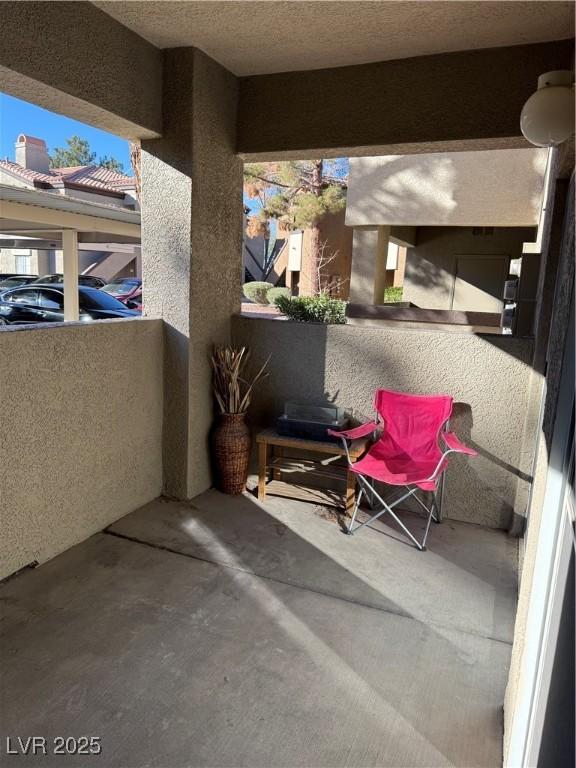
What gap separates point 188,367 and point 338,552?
5.31ft

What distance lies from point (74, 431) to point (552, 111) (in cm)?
287

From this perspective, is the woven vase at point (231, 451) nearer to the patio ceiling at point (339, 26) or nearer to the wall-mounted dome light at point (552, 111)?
the patio ceiling at point (339, 26)

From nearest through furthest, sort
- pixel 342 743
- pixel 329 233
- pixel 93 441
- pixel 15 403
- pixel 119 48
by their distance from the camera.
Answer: pixel 342 743
pixel 15 403
pixel 119 48
pixel 93 441
pixel 329 233

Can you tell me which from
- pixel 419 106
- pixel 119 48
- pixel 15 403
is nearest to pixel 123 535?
pixel 15 403

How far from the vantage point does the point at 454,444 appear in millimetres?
3461

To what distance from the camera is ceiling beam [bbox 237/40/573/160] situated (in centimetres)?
325

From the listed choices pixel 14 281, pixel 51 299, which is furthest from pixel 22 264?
pixel 51 299

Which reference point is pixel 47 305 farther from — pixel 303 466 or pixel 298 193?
pixel 298 193

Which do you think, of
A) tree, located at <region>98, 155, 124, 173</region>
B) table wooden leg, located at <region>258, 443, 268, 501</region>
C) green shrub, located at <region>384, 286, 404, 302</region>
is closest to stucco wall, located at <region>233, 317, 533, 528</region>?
table wooden leg, located at <region>258, 443, 268, 501</region>

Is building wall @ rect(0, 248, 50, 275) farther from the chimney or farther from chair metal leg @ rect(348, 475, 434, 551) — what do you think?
chair metal leg @ rect(348, 475, 434, 551)

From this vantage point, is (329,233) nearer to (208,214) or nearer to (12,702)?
(208,214)

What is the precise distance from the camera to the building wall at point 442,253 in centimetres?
1081

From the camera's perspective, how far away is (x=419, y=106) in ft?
11.4

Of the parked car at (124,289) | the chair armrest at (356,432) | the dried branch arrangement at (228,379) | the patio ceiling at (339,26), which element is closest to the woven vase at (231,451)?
the dried branch arrangement at (228,379)
